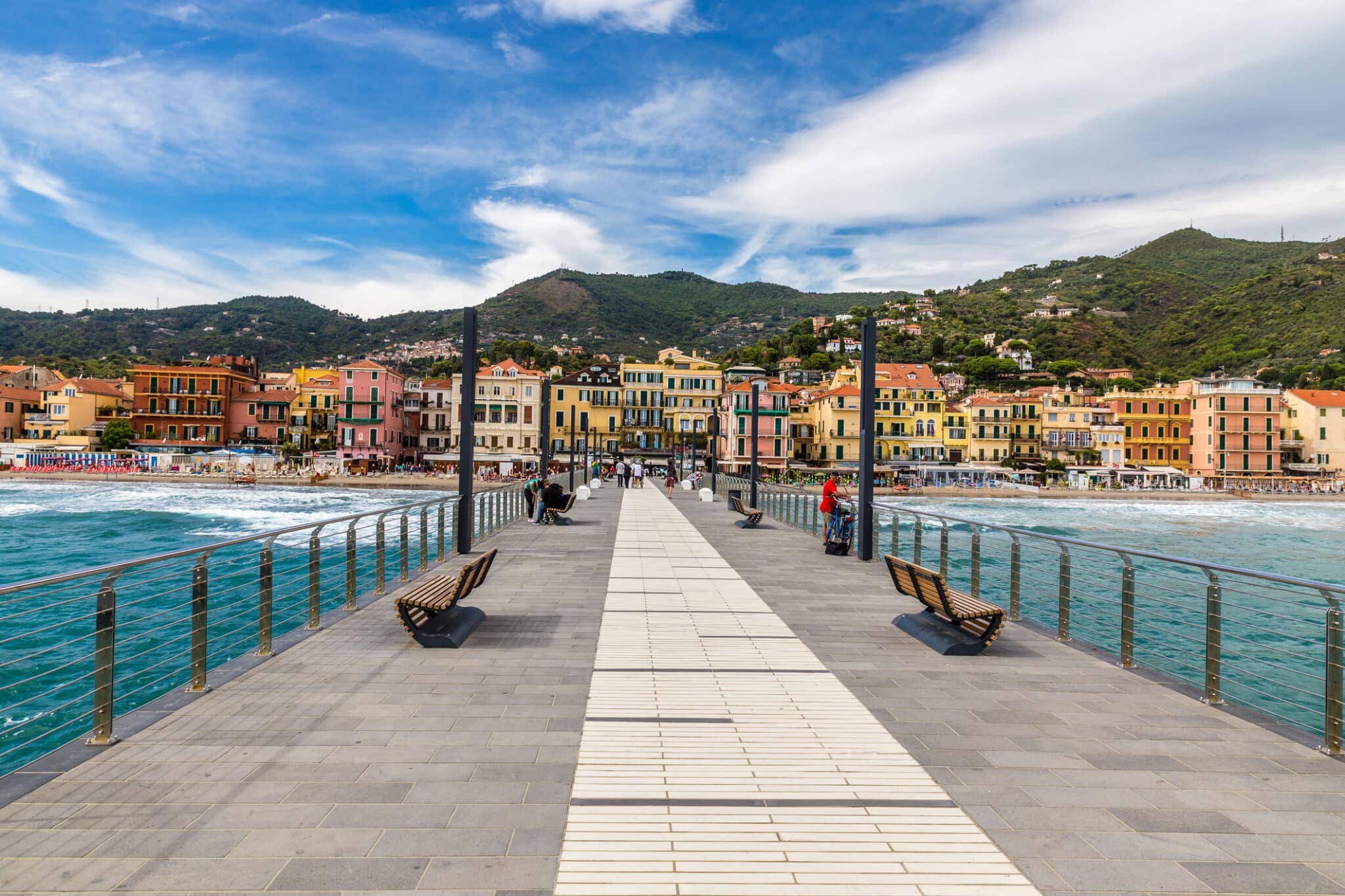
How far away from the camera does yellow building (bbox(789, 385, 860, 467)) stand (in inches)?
2712

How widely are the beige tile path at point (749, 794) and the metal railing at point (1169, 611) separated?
160 centimetres

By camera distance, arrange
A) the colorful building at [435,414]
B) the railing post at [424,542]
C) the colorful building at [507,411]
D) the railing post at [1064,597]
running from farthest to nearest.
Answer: the colorful building at [435,414], the colorful building at [507,411], the railing post at [424,542], the railing post at [1064,597]

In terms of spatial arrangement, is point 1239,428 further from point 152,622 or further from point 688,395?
point 152,622

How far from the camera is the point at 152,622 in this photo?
15.4 metres

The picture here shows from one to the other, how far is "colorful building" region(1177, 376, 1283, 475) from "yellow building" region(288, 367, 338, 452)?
82.7 m

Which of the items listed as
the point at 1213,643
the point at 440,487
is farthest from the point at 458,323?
the point at 1213,643

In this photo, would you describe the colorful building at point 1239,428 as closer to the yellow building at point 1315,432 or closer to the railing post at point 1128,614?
the yellow building at point 1315,432

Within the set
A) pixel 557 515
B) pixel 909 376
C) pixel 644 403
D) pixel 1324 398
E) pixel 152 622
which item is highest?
pixel 909 376

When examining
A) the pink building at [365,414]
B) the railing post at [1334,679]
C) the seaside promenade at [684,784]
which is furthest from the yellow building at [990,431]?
the railing post at [1334,679]

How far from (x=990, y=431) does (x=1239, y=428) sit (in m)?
21.5

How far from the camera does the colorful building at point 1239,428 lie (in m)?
68.7

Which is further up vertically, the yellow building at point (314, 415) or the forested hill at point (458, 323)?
the forested hill at point (458, 323)

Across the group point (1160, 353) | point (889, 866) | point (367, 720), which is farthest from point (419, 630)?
point (1160, 353)

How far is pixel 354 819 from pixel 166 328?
159m
